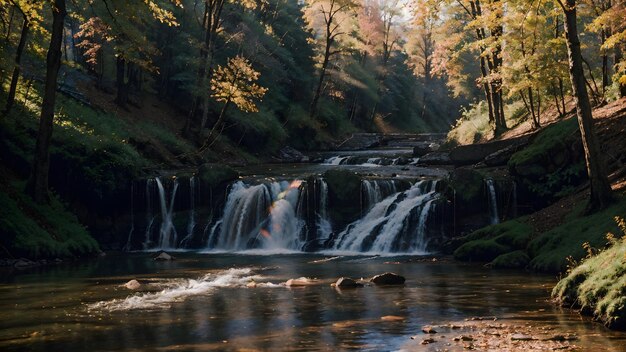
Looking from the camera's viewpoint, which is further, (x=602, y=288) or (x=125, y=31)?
(x=125, y=31)

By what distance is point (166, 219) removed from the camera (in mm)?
28438

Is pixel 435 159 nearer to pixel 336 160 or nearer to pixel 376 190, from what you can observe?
pixel 336 160

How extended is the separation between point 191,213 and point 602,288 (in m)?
19.7

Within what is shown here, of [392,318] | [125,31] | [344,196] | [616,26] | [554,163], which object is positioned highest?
[125,31]

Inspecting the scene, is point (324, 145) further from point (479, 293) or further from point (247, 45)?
point (479, 293)

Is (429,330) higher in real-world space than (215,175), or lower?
lower

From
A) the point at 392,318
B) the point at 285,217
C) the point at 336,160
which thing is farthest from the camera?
the point at 336,160

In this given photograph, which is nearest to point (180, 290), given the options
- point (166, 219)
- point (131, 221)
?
point (166, 219)

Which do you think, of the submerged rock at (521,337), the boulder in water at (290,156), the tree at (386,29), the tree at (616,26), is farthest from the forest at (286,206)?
the tree at (386,29)

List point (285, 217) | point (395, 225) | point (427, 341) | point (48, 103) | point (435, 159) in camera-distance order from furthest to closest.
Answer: point (435, 159) → point (285, 217) → point (395, 225) → point (48, 103) → point (427, 341)

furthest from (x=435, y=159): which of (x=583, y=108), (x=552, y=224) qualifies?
(x=583, y=108)

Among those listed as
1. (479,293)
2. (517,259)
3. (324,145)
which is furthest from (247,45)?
(479,293)

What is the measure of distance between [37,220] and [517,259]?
15.2 meters

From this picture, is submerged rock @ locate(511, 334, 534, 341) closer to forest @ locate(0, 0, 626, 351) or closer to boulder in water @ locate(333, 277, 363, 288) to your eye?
forest @ locate(0, 0, 626, 351)
